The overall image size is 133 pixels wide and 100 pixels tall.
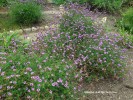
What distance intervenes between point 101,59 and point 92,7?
16.9 ft

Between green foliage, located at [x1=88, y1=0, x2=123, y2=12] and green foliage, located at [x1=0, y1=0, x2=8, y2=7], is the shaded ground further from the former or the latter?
green foliage, located at [x1=0, y1=0, x2=8, y2=7]

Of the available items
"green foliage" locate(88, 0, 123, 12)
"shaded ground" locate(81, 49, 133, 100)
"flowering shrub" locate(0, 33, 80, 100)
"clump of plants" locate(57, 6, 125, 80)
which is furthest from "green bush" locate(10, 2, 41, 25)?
"flowering shrub" locate(0, 33, 80, 100)

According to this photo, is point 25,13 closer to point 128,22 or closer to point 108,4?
point 128,22

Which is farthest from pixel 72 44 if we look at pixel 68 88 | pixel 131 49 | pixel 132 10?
pixel 132 10

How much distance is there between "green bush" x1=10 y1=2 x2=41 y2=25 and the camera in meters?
7.84

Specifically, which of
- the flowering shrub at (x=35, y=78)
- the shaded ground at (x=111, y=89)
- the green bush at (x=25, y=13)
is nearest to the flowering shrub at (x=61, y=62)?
the flowering shrub at (x=35, y=78)

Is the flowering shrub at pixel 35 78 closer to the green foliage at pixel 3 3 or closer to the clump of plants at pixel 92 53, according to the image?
the clump of plants at pixel 92 53

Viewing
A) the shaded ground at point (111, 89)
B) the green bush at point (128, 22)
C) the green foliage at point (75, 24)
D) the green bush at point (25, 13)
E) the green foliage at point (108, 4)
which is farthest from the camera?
the green foliage at point (108, 4)

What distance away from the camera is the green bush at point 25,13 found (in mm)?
7844

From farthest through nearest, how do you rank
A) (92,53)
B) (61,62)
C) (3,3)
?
(3,3)
(92,53)
(61,62)

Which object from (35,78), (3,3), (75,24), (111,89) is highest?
(35,78)

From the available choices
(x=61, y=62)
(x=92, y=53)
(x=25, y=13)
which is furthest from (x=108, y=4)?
(x=61, y=62)

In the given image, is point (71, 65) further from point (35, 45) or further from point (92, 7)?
point (92, 7)

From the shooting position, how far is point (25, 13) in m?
7.88
